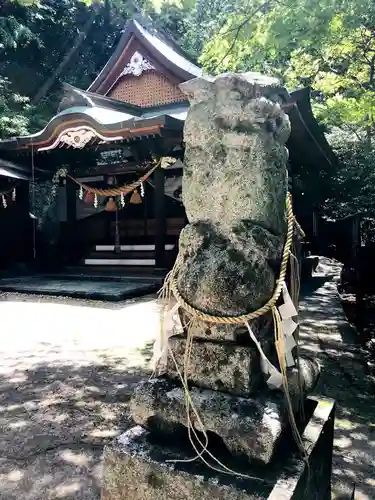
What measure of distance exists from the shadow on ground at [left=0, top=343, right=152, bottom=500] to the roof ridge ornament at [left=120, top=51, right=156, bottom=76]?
12.0 metres

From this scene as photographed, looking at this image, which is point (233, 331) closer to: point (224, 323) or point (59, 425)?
point (224, 323)

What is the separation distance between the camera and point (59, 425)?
295 centimetres

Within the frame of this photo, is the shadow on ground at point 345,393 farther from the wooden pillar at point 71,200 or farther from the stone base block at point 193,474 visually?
the wooden pillar at point 71,200

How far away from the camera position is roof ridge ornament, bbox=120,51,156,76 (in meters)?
13.8

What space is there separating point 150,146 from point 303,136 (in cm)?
371

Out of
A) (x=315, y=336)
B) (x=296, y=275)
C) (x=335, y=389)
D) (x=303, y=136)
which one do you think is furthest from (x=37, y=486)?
(x=303, y=136)

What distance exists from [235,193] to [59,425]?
2.25 metres

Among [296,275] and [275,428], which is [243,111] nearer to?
[296,275]

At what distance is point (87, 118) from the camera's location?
923 centimetres

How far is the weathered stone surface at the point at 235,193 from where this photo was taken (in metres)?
1.62

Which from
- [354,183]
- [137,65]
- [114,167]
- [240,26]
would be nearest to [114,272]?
[114,167]

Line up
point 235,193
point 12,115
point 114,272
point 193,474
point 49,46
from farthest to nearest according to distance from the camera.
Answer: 1. point 49,46
2. point 12,115
3. point 114,272
4. point 235,193
5. point 193,474

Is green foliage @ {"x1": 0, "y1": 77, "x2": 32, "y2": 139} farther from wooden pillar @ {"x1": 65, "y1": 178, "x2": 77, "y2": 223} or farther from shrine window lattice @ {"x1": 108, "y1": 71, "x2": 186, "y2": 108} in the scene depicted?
wooden pillar @ {"x1": 65, "y1": 178, "x2": 77, "y2": 223}

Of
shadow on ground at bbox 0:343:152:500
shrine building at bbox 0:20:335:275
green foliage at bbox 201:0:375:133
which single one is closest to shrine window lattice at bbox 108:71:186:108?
shrine building at bbox 0:20:335:275
